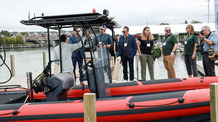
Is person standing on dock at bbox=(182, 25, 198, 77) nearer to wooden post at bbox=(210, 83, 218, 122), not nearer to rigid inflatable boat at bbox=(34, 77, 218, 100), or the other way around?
rigid inflatable boat at bbox=(34, 77, 218, 100)

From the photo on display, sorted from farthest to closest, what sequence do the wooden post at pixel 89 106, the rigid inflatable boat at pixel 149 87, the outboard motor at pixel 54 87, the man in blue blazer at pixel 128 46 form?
the man in blue blazer at pixel 128 46
the rigid inflatable boat at pixel 149 87
the outboard motor at pixel 54 87
the wooden post at pixel 89 106

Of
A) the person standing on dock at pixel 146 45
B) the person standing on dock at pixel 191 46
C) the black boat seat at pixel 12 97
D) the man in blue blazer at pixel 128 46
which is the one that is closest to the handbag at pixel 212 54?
the person standing on dock at pixel 191 46

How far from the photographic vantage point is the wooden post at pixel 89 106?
9.38 ft

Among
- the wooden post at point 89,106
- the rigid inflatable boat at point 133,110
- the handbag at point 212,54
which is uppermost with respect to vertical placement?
the handbag at point 212,54

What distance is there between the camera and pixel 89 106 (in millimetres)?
2889

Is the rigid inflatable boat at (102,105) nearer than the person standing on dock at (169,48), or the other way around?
the rigid inflatable boat at (102,105)

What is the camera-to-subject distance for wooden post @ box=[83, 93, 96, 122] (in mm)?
2859

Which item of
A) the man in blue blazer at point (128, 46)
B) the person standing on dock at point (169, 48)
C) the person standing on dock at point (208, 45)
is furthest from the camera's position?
the man in blue blazer at point (128, 46)

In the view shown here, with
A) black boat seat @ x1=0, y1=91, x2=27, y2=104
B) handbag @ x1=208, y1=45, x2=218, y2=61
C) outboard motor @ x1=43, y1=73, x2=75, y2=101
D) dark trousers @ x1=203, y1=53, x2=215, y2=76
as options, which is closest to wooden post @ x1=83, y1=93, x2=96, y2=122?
outboard motor @ x1=43, y1=73, x2=75, y2=101

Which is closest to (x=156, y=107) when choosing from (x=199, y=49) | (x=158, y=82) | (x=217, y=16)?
(x=158, y=82)

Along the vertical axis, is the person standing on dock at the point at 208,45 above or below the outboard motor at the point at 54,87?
above

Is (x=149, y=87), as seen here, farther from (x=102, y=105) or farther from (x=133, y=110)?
(x=102, y=105)

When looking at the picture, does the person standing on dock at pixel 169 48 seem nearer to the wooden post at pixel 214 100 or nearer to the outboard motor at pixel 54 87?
the outboard motor at pixel 54 87

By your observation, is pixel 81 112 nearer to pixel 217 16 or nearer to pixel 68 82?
pixel 68 82
